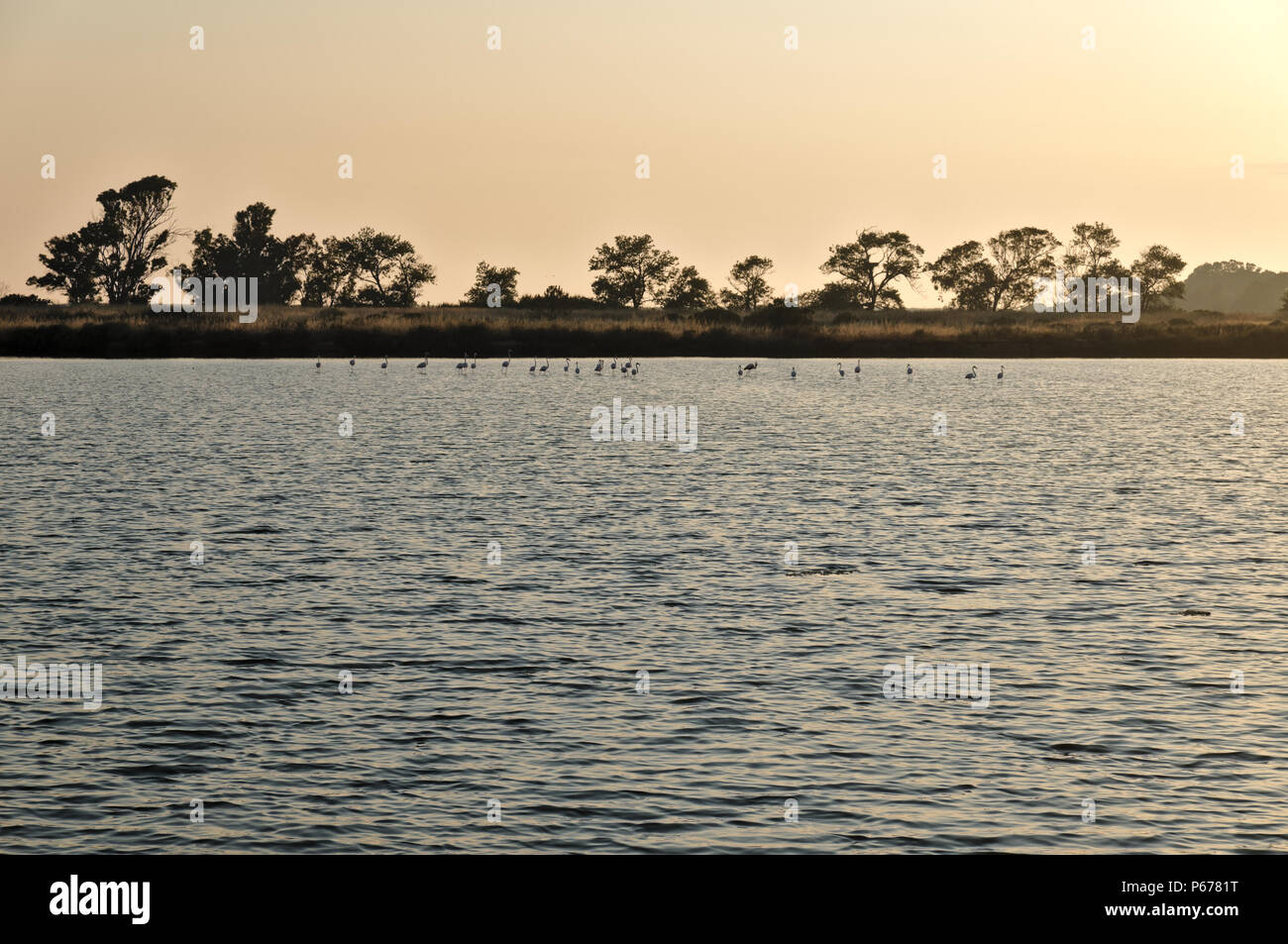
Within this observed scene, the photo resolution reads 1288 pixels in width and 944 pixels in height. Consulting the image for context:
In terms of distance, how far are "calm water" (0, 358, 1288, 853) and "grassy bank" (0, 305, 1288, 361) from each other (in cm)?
10395

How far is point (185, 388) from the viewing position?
10619 centimetres

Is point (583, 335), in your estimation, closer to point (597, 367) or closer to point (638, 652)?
point (597, 367)

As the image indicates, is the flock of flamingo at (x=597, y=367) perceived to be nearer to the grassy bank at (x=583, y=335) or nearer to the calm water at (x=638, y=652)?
the grassy bank at (x=583, y=335)

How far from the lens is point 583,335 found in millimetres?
161500

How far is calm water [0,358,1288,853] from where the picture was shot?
50.2ft

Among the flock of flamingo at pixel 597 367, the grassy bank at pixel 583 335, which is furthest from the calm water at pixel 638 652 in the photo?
the grassy bank at pixel 583 335

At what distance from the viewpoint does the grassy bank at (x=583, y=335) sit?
154m

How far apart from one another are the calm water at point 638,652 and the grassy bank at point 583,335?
104 m

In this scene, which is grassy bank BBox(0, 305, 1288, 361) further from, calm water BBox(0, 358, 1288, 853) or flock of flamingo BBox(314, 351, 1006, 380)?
calm water BBox(0, 358, 1288, 853)

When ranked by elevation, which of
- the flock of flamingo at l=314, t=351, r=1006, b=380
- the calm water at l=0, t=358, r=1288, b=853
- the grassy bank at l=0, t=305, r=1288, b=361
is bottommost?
the calm water at l=0, t=358, r=1288, b=853

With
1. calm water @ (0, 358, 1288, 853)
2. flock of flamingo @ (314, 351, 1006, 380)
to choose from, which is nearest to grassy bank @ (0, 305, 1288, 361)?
flock of flamingo @ (314, 351, 1006, 380)
